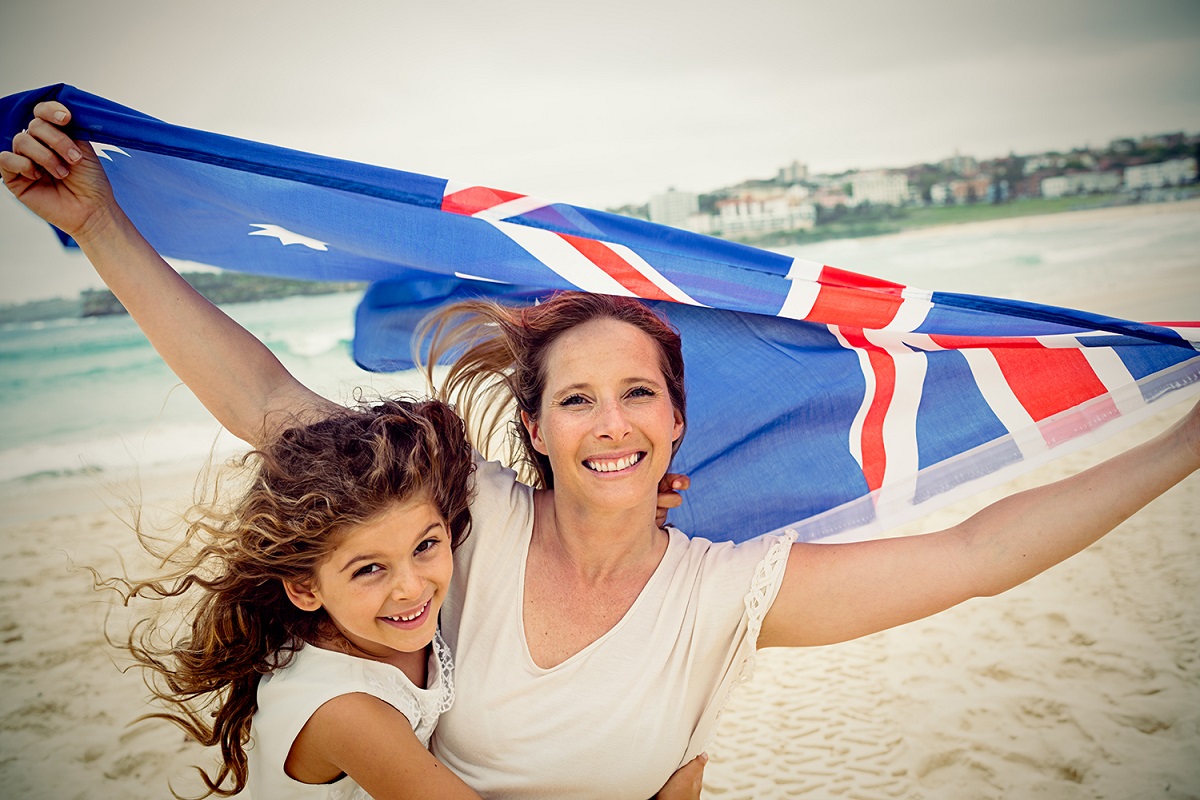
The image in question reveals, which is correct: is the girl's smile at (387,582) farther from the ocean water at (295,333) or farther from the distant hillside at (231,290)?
the distant hillside at (231,290)

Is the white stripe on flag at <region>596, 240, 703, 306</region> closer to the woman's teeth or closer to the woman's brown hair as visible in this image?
the woman's brown hair

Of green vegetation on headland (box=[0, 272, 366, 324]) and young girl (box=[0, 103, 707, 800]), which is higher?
green vegetation on headland (box=[0, 272, 366, 324])

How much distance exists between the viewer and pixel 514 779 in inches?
80.4

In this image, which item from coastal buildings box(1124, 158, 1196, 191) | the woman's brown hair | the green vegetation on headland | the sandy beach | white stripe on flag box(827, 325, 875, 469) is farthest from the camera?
coastal buildings box(1124, 158, 1196, 191)

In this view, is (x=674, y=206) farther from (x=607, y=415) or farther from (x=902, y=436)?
(x=607, y=415)

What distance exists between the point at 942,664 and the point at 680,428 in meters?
Answer: 3.17

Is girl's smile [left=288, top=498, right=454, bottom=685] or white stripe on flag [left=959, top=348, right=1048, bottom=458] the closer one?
girl's smile [left=288, top=498, right=454, bottom=685]

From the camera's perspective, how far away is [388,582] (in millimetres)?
2025

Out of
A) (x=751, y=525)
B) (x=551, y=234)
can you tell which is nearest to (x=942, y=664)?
(x=751, y=525)

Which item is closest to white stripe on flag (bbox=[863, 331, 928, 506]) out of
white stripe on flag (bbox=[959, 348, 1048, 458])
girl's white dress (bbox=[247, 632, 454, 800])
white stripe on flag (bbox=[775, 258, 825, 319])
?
white stripe on flag (bbox=[959, 348, 1048, 458])

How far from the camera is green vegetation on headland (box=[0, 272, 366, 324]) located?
2153cm

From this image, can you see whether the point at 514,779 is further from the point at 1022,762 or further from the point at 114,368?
the point at 114,368

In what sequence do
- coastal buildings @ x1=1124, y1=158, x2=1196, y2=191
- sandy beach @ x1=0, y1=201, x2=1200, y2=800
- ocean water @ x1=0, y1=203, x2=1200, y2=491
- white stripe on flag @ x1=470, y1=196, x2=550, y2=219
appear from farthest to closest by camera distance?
coastal buildings @ x1=1124, y1=158, x2=1196, y2=191 < ocean water @ x1=0, y1=203, x2=1200, y2=491 < sandy beach @ x1=0, y1=201, x2=1200, y2=800 < white stripe on flag @ x1=470, y1=196, x2=550, y2=219

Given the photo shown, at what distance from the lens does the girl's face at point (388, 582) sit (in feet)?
6.61
